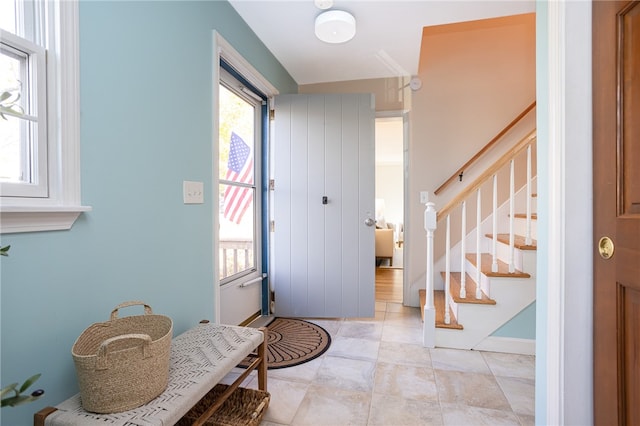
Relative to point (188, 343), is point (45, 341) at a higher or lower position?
higher

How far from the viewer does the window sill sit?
2.89 feet

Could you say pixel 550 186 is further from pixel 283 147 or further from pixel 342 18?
pixel 283 147

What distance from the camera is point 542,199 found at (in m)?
1.14

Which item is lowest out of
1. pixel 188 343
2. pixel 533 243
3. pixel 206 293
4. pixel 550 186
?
pixel 188 343

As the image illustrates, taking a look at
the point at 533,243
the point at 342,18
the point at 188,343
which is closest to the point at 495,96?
the point at 533,243

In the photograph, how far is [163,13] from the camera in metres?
1.47

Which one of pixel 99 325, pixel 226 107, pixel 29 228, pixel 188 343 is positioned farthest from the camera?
pixel 226 107

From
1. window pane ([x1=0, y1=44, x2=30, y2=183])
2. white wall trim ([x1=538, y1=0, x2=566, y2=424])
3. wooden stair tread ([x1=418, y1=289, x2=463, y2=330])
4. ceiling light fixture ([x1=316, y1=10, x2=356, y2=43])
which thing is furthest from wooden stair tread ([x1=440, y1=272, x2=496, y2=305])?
window pane ([x1=0, y1=44, x2=30, y2=183])

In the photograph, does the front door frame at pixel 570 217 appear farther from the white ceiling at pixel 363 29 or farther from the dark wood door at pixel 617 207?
the white ceiling at pixel 363 29

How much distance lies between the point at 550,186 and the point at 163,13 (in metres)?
1.77

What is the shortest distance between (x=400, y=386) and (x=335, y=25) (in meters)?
2.25

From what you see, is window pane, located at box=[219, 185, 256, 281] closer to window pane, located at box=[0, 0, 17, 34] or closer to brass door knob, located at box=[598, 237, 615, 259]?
window pane, located at box=[0, 0, 17, 34]

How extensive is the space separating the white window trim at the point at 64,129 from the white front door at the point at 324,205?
184 centimetres

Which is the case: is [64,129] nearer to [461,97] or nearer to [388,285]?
[461,97]
